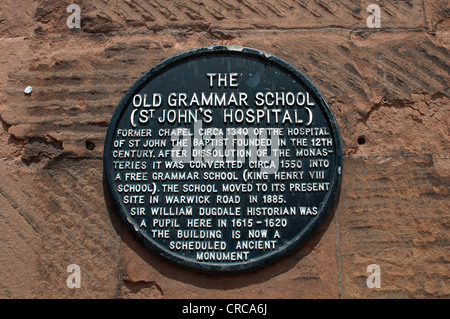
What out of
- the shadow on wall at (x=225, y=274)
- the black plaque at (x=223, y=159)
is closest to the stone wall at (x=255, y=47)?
the shadow on wall at (x=225, y=274)

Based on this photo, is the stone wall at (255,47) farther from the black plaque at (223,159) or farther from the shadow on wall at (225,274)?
the black plaque at (223,159)

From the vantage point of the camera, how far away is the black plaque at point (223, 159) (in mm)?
3479

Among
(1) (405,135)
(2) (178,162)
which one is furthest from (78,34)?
(1) (405,135)

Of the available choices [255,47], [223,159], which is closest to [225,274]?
[223,159]

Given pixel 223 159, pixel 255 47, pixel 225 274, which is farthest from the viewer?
pixel 255 47

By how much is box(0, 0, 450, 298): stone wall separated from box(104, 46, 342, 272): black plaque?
0.15m

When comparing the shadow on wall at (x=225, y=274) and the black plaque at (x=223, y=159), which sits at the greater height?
the black plaque at (x=223, y=159)

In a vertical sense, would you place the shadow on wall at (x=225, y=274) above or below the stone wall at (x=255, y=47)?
below

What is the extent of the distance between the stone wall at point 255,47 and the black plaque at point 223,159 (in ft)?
0.48

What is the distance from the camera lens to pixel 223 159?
3600 mm

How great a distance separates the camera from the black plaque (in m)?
3.48

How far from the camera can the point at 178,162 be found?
Result: 142 inches

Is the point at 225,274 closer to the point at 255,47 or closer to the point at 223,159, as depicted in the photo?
the point at 223,159

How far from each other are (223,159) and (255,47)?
37.1 inches
